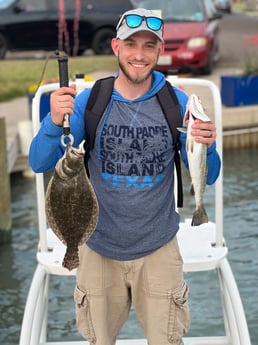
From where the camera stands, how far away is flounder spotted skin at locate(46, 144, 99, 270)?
118 inches

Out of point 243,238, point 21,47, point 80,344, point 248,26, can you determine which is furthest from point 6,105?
point 248,26

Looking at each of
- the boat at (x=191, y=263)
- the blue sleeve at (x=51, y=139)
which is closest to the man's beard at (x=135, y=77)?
the blue sleeve at (x=51, y=139)

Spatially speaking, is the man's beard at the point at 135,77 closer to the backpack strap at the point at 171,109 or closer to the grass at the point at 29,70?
the backpack strap at the point at 171,109

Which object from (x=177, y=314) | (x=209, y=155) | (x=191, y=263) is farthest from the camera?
(x=191, y=263)

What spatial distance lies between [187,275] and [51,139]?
13.2 ft

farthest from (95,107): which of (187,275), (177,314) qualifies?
(187,275)

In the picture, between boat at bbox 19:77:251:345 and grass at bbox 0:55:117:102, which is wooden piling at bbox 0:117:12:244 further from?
grass at bbox 0:55:117:102

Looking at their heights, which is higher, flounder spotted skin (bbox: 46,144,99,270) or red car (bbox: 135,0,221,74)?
flounder spotted skin (bbox: 46,144,99,270)

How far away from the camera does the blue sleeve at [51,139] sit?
3.08 meters

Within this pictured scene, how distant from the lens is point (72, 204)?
312 cm

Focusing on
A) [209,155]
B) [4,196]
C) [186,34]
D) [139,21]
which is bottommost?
[4,196]

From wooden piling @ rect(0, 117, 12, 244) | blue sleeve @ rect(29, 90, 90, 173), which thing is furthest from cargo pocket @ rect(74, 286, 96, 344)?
wooden piling @ rect(0, 117, 12, 244)

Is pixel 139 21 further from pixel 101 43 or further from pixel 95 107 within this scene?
pixel 101 43

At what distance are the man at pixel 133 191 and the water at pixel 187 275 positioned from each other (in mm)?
2476
